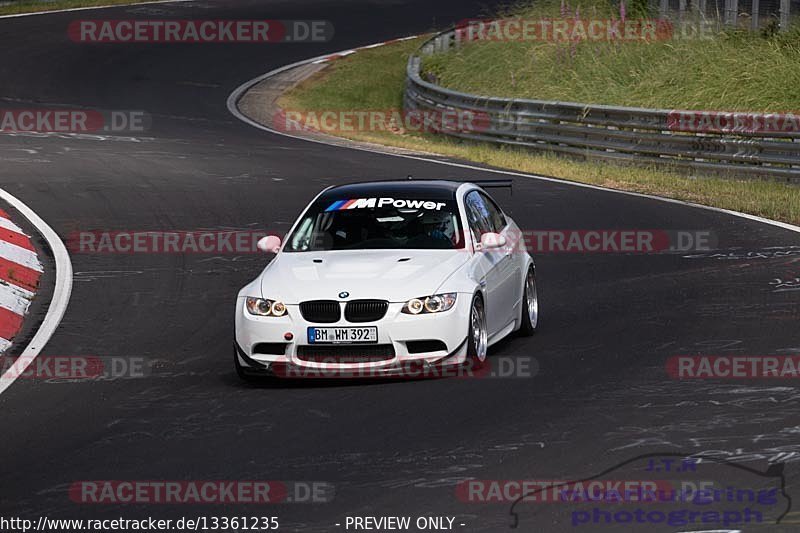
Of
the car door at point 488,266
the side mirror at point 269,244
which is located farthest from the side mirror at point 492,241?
the side mirror at point 269,244

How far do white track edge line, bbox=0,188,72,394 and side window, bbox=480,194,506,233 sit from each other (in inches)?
152

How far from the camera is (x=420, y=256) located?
11.0 m

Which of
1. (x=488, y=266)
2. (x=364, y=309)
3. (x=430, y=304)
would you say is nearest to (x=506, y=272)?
(x=488, y=266)

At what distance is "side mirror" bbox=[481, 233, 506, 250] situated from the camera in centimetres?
1116

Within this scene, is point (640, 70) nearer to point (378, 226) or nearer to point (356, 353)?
point (378, 226)

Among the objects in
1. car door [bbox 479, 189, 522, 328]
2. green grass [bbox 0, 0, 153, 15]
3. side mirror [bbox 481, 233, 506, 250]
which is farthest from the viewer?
green grass [bbox 0, 0, 153, 15]

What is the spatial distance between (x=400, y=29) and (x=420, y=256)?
130 feet

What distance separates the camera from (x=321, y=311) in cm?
1031

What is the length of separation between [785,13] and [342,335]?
70.6 feet

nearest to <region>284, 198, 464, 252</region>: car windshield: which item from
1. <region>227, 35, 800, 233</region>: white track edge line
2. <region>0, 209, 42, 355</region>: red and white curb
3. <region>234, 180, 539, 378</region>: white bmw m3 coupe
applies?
<region>234, 180, 539, 378</region>: white bmw m3 coupe

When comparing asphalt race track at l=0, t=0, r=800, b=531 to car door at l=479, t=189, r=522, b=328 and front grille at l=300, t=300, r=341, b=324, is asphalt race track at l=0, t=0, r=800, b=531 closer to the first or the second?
car door at l=479, t=189, r=522, b=328

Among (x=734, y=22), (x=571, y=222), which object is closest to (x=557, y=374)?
(x=571, y=222)

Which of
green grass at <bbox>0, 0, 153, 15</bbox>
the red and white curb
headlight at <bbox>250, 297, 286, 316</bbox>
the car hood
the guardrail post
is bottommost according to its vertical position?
green grass at <bbox>0, 0, 153, 15</bbox>


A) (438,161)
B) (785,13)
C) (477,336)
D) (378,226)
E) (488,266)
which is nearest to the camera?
(477,336)
